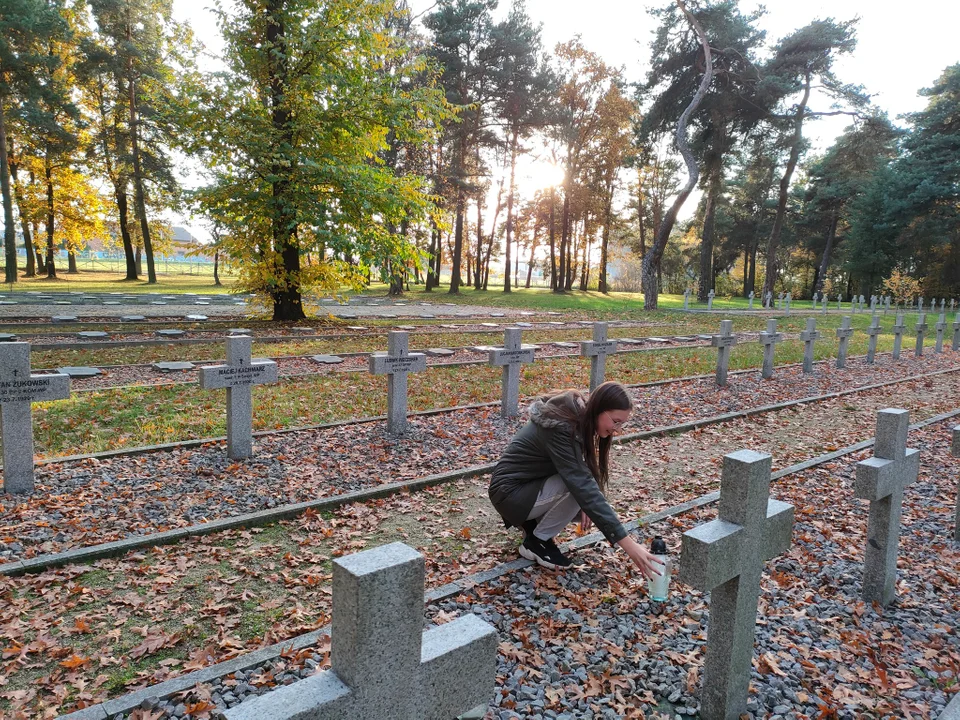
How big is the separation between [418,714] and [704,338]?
649 inches

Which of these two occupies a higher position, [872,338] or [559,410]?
[559,410]

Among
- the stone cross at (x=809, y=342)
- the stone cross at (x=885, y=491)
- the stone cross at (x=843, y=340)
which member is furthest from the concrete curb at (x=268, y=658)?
the stone cross at (x=843, y=340)

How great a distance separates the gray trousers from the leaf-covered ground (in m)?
0.45

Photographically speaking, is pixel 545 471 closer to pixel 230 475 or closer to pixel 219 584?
pixel 219 584

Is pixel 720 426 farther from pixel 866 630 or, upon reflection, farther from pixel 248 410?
pixel 248 410

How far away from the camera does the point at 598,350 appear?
958 cm

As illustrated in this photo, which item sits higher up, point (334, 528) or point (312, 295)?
point (312, 295)

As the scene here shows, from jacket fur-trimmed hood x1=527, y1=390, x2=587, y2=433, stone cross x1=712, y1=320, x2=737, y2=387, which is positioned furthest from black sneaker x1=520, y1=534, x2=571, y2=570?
stone cross x1=712, y1=320, x2=737, y2=387

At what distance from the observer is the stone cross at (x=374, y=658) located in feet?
4.64

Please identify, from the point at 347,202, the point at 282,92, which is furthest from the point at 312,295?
the point at 282,92

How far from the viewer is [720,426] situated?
8.43 m

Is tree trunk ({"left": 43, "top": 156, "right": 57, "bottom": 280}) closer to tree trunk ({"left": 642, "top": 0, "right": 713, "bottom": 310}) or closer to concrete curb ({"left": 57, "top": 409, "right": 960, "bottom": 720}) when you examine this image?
tree trunk ({"left": 642, "top": 0, "right": 713, "bottom": 310})

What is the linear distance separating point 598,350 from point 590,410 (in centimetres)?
598

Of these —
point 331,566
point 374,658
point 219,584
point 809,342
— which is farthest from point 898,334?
point 374,658
